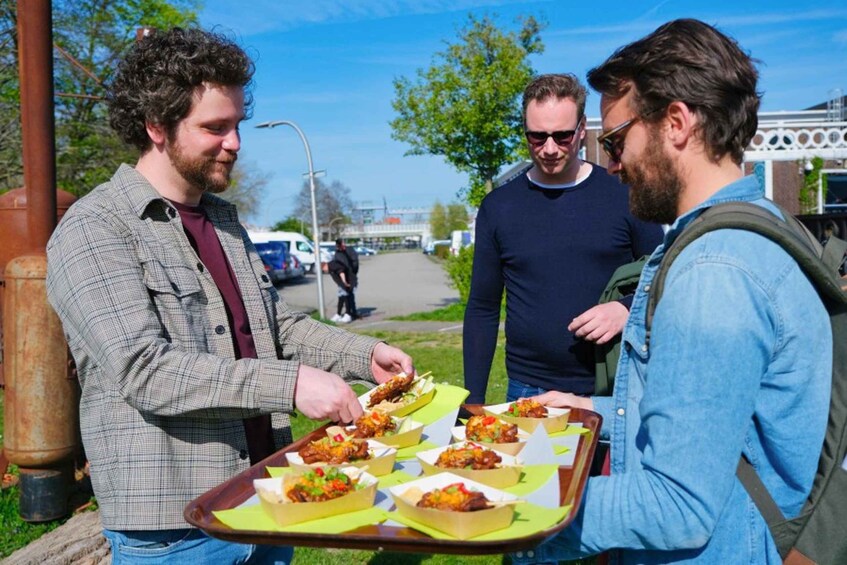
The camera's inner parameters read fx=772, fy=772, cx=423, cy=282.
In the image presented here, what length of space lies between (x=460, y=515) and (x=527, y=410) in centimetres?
102

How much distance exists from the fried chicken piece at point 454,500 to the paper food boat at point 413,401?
0.88 meters

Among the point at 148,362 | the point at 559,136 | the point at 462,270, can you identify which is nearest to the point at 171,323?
the point at 148,362

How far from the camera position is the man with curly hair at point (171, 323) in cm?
212

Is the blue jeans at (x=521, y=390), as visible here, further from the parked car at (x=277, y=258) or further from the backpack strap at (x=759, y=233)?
the parked car at (x=277, y=258)

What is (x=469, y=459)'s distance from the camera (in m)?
1.93

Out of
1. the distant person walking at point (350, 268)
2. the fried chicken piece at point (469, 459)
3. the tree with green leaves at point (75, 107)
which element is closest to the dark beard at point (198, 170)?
the fried chicken piece at point (469, 459)

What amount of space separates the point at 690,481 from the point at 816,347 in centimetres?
38

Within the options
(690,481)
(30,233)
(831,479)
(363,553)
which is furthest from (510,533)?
(30,233)

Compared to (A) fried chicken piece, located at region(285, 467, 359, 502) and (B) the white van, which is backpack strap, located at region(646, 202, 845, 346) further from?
(B) the white van

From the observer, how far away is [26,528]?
5215 millimetres

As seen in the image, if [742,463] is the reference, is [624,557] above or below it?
below

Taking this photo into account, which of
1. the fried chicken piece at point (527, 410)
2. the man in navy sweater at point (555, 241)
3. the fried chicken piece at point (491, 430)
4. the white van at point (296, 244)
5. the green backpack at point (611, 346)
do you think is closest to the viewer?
the fried chicken piece at point (491, 430)

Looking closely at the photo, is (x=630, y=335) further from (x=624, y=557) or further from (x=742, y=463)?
(x=624, y=557)

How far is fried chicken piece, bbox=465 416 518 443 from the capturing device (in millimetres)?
2215
